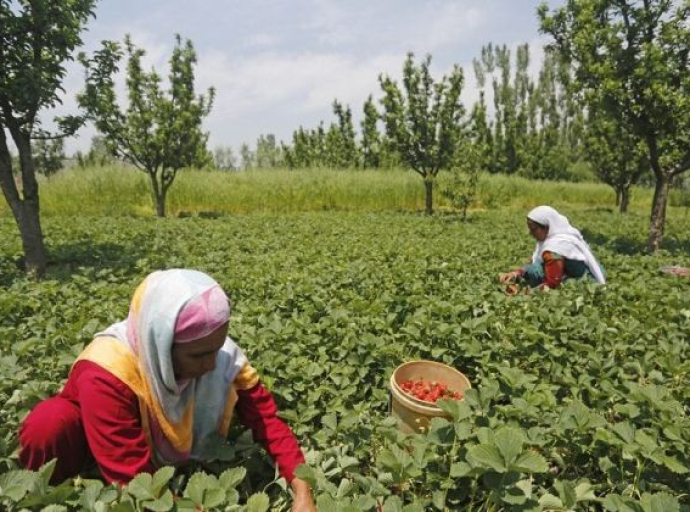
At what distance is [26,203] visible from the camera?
5727 mm

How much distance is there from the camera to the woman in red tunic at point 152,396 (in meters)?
1.46

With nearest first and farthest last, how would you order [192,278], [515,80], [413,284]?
A: [192,278], [413,284], [515,80]

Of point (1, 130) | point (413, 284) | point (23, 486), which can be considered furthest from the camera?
point (1, 130)

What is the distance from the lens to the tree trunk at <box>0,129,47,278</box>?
5613 mm

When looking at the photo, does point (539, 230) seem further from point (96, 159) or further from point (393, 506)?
point (96, 159)

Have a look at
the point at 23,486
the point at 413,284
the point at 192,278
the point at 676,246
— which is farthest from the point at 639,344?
the point at 676,246

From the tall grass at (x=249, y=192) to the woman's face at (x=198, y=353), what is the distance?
52.2 ft

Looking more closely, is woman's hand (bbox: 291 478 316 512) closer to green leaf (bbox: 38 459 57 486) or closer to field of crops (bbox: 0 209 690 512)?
field of crops (bbox: 0 209 690 512)

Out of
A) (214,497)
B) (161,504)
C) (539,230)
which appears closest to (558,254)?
(539,230)

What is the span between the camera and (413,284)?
465 centimetres

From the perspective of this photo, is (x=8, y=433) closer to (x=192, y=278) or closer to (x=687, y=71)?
(x=192, y=278)

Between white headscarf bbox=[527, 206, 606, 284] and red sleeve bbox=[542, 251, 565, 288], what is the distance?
65 millimetres

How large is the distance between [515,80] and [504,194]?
120 ft

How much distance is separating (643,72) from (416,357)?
7644 mm
